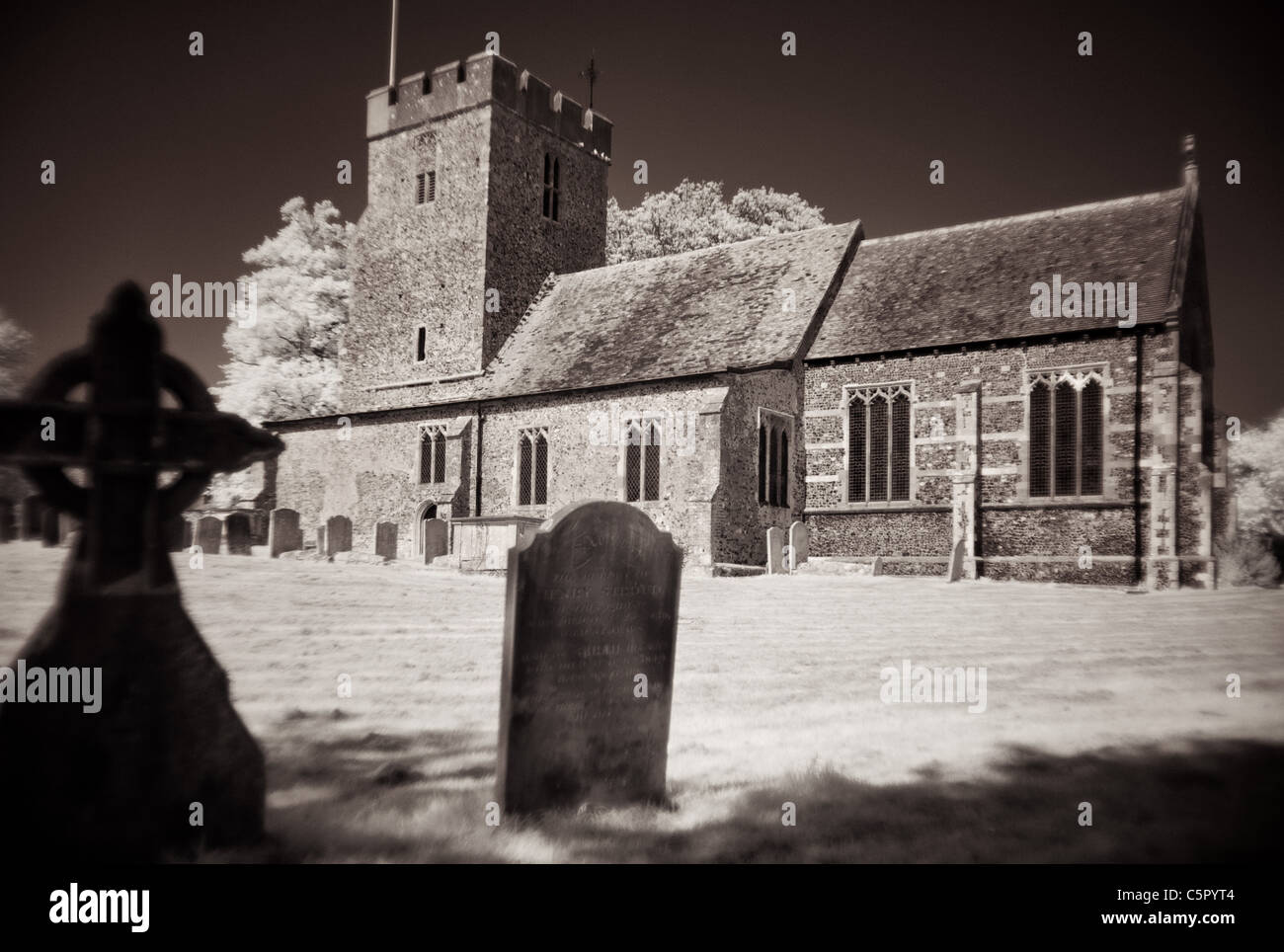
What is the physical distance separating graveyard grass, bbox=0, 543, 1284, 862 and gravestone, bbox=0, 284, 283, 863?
0.34 meters

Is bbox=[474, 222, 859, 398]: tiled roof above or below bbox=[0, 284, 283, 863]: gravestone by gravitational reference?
above

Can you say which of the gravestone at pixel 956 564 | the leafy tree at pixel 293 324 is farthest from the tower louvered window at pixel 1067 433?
the leafy tree at pixel 293 324

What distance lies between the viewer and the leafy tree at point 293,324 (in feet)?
113

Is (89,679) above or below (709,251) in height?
below

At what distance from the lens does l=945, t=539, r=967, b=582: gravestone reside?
2086cm

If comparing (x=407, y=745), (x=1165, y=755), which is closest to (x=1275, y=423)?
(x=1165, y=755)

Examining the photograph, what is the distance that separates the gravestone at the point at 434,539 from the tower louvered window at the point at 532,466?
3.15 metres

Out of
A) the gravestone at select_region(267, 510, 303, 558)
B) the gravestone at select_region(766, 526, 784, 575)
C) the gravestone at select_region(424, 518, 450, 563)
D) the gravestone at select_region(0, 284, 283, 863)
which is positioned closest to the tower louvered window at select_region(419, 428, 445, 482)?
the gravestone at select_region(424, 518, 450, 563)

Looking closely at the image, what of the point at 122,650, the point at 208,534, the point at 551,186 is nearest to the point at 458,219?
the point at 551,186

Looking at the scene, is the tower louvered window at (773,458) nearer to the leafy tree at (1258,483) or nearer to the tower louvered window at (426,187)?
the leafy tree at (1258,483)

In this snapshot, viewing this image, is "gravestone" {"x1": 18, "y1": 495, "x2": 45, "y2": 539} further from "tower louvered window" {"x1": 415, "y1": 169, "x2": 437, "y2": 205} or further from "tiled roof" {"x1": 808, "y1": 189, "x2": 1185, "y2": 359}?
"tiled roof" {"x1": 808, "y1": 189, "x2": 1185, "y2": 359}

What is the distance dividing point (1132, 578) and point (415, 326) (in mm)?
23769

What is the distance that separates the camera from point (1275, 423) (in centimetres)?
964
